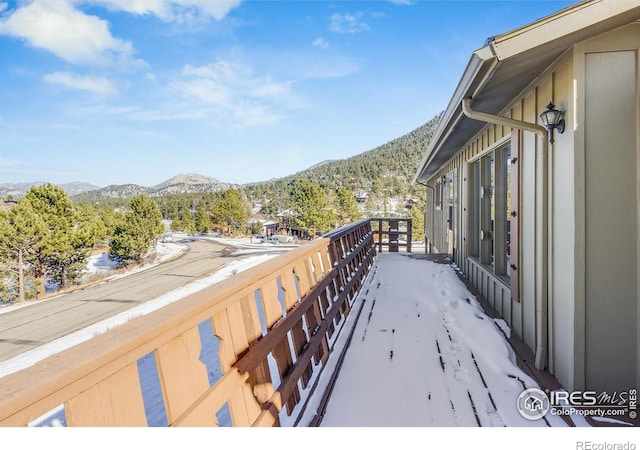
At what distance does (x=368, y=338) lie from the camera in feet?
8.29

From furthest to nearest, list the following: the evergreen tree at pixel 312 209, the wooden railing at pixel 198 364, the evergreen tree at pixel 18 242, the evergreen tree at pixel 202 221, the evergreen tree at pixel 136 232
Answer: the evergreen tree at pixel 202 221 → the evergreen tree at pixel 312 209 → the evergreen tree at pixel 136 232 → the evergreen tree at pixel 18 242 → the wooden railing at pixel 198 364

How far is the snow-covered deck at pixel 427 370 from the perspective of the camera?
5.31 ft

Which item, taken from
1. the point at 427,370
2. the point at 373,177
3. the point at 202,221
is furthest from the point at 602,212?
the point at 373,177

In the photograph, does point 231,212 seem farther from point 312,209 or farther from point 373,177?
point 373,177

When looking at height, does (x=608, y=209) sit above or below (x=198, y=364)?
above

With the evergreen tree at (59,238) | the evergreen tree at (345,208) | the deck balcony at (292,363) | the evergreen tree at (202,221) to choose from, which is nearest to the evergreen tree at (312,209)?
the evergreen tree at (345,208)

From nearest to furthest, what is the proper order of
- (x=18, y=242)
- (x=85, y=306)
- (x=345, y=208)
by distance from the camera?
(x=18, y=242) < (x=85, y=306) < (x=345, y=208)

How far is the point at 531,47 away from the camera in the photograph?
170cm

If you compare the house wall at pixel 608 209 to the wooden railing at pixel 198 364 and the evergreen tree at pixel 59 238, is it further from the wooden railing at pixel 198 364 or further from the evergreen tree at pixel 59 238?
the evergreen tree at pixel 59 238

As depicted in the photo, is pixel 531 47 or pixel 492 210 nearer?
pixel 531 47

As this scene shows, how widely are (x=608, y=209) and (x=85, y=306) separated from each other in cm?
1588

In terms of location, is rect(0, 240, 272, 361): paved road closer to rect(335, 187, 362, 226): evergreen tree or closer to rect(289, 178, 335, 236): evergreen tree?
rect(289, 178, 335, 236): evergreen tree

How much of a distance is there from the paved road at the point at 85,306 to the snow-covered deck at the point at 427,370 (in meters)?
10.2
